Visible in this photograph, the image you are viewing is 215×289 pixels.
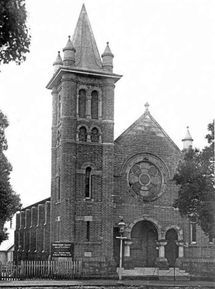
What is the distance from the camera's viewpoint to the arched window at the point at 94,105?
44.5 meters

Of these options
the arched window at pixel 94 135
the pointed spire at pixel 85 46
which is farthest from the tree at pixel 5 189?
the pointed spire at pixel 85 46

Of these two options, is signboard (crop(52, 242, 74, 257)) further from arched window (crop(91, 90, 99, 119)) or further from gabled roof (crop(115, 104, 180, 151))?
gabled roof (crop(115, 104, 180, 151))

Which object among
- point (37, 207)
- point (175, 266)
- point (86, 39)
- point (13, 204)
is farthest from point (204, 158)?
point (37, 207)

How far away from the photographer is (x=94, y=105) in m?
44.7

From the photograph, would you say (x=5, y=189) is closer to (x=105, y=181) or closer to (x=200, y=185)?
(x=105, y=181)

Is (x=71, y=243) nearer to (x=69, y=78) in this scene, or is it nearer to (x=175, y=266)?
(x=175, y=266)

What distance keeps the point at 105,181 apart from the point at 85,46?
10.9 metres

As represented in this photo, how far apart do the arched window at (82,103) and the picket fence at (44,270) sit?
1112cm

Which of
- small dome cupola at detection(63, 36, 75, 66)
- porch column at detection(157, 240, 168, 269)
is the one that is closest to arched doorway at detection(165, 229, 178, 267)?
porch column at detection(157, 240, 168, 269)

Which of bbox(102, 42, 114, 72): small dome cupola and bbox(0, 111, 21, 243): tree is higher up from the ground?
bbox(102, 42, 114, 72): small dome cupola

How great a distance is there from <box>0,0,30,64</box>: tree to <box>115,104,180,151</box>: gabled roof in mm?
31126

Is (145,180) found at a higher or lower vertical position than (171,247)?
higher

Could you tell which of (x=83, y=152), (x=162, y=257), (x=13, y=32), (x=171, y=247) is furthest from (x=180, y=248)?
(x=13, y=32)

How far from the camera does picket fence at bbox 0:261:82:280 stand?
39625 millimetres
